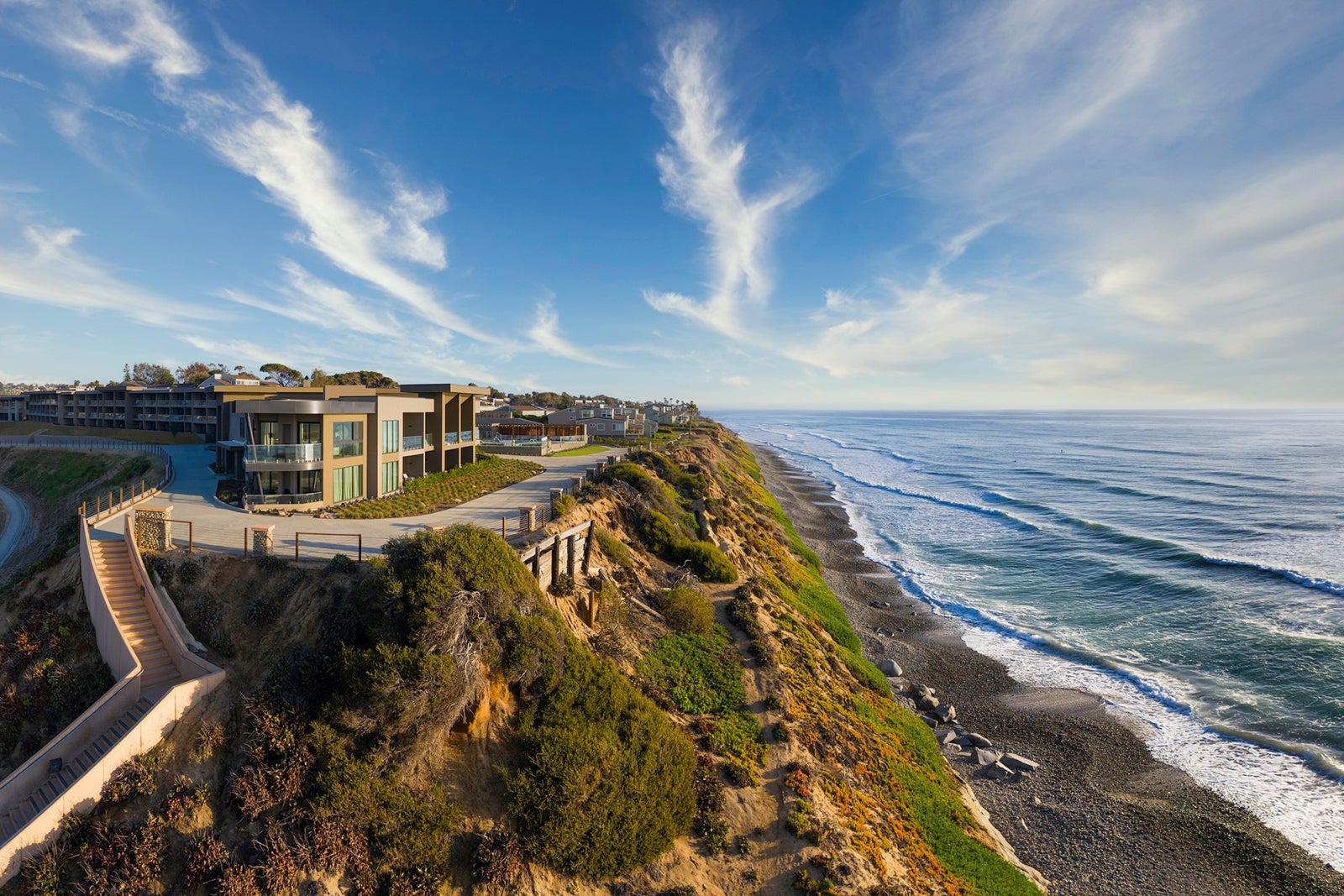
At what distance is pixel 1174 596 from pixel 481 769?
44.2 m

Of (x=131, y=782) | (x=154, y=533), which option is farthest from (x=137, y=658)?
(x=154, y=533)

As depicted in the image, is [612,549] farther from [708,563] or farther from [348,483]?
[348,483]

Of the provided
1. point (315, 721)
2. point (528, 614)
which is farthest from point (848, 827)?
point (315, 721)

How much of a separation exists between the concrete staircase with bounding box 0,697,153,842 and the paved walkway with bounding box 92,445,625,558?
519cm

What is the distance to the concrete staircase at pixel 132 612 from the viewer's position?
44.4 ft

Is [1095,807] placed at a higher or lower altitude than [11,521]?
lower

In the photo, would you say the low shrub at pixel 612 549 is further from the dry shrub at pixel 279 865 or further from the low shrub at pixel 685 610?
the dry shrub at pixel 279 865

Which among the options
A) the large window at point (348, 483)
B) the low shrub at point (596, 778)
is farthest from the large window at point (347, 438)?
the low shrub at point (596, 778)

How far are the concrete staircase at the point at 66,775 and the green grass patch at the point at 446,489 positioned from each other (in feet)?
39.5

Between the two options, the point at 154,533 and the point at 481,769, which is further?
the point at 154,533

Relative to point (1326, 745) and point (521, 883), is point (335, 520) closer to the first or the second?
point (521, 883)

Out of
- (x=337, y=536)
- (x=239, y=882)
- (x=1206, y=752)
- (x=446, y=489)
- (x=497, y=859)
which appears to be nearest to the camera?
(x=239, y=882)

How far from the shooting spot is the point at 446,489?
3359 centimetres

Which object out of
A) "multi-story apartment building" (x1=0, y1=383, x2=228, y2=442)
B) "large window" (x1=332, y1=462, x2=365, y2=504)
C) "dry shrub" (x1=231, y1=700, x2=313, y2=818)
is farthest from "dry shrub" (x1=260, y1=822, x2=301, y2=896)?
"multi-story apartment building" (x1=0, y1=383, x2=228, y2=442)
